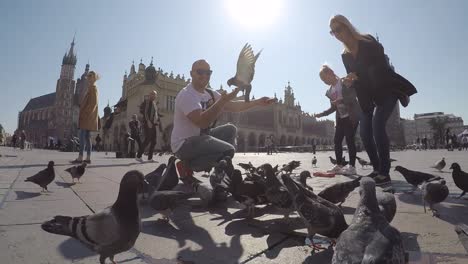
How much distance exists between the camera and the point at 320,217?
1.61 metres

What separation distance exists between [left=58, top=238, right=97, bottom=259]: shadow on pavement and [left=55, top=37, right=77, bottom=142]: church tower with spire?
10673 centimetres

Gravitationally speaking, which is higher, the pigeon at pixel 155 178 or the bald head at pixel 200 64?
the bald head at pixel 200 64

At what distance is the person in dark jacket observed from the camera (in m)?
3.80

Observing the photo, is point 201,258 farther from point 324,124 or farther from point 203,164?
point 324,124

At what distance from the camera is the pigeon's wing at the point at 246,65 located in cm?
317

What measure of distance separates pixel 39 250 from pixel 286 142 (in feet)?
214

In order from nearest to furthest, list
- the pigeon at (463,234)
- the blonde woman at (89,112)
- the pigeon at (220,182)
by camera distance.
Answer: the pigeon at (463,234) < the pigeon at (220,182) < the blonde woman at (89,112)

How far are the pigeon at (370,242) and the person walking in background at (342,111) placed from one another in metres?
4.39

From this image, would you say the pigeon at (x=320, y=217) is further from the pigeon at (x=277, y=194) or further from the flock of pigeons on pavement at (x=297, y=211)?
the pigeon at (x=277, y=194)

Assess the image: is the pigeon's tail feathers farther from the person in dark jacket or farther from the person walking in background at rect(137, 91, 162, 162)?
the person walking in background at rect(137, 91, 162, 162)

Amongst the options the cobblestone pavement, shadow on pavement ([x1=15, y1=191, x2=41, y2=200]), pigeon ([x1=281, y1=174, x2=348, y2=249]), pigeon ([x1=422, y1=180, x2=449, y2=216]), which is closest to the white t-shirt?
the cobblestone pavement

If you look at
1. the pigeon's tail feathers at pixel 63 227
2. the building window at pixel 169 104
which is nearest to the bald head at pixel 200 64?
the pigeon's tail feathers at pixel 63 227

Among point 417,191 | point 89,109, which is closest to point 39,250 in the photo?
point 417,191

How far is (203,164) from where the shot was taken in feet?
10.9
